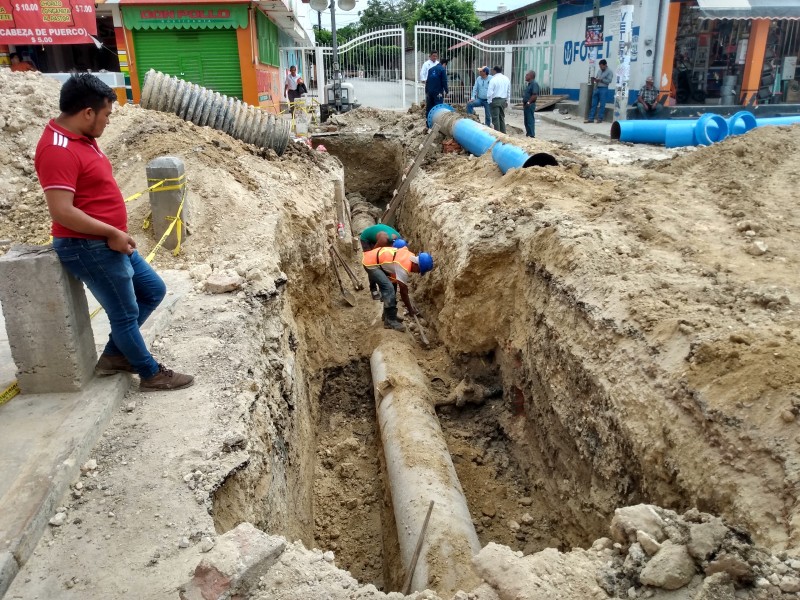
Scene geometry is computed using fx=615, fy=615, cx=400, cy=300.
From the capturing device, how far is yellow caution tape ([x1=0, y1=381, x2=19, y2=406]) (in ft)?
11.5

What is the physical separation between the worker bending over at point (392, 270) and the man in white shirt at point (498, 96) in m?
6.94

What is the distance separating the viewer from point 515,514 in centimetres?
525

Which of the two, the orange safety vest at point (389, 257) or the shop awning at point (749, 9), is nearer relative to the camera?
the orange safety vest at point (389, 257)

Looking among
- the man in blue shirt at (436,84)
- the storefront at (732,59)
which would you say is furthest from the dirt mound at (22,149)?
the storefront at (732,59)

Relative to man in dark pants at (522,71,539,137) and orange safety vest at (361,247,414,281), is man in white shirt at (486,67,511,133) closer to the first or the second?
man in dark pants at (522,71,539,137)

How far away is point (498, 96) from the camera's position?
1316 centimetres

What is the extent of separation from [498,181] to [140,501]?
656cm

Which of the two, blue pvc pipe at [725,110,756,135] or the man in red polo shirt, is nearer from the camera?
the man in red polo shirt

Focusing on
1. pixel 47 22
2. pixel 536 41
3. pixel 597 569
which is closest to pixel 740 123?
pixel 597 569

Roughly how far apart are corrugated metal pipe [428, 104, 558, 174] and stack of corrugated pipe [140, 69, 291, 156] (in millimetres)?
3214

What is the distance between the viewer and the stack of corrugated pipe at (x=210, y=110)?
8.79 metres

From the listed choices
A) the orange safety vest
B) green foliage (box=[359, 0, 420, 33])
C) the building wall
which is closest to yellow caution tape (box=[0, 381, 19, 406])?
the orange safety vest

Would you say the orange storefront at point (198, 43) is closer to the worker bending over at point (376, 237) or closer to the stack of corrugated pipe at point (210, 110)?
the stack of corrugated pipe at point (210, 110)

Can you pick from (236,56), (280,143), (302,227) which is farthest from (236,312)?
(236,56)
